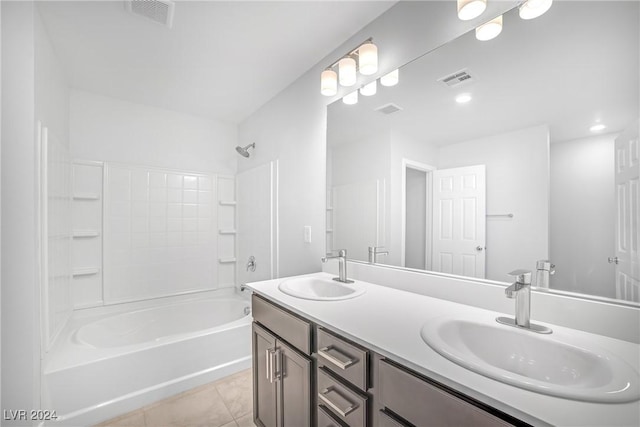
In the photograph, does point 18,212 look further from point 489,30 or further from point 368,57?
point 489,30

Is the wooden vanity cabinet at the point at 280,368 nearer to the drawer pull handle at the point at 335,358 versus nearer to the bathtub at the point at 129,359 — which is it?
the drawer pull handle at the point at 335,358

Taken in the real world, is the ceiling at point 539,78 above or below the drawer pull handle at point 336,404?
above

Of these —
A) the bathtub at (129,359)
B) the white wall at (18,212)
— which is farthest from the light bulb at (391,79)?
the bathtub at (129,359)

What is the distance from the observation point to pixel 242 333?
2.26 meters

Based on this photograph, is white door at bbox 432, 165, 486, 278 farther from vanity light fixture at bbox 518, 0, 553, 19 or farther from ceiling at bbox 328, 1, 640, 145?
vanity light fixture at bbox 518, 0, 553, 19

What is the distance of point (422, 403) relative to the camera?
0.68 metres

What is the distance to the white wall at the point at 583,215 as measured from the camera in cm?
86

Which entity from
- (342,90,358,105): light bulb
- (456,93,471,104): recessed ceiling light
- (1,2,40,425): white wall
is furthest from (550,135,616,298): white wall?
(1,2,40,425): white wall

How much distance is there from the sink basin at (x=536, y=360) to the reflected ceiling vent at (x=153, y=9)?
6.71ft

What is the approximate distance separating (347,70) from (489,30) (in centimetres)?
78

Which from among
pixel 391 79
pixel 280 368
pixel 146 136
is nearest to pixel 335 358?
pixel 280 368

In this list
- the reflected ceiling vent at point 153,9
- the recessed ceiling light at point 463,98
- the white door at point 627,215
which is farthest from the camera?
the reflected ceiling vent at point 153,9

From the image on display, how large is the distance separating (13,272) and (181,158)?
1895 millimetres

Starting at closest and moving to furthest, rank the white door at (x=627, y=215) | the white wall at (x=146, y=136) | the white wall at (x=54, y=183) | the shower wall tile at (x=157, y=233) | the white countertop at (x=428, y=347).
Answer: the white countertop at (x=428, y=347) → the white door at (x=627, y=215) → the white wall at (x=54, y=183) → the white wall at (x=146, y=136) → the shower wall tile at (x=157, y=233)
